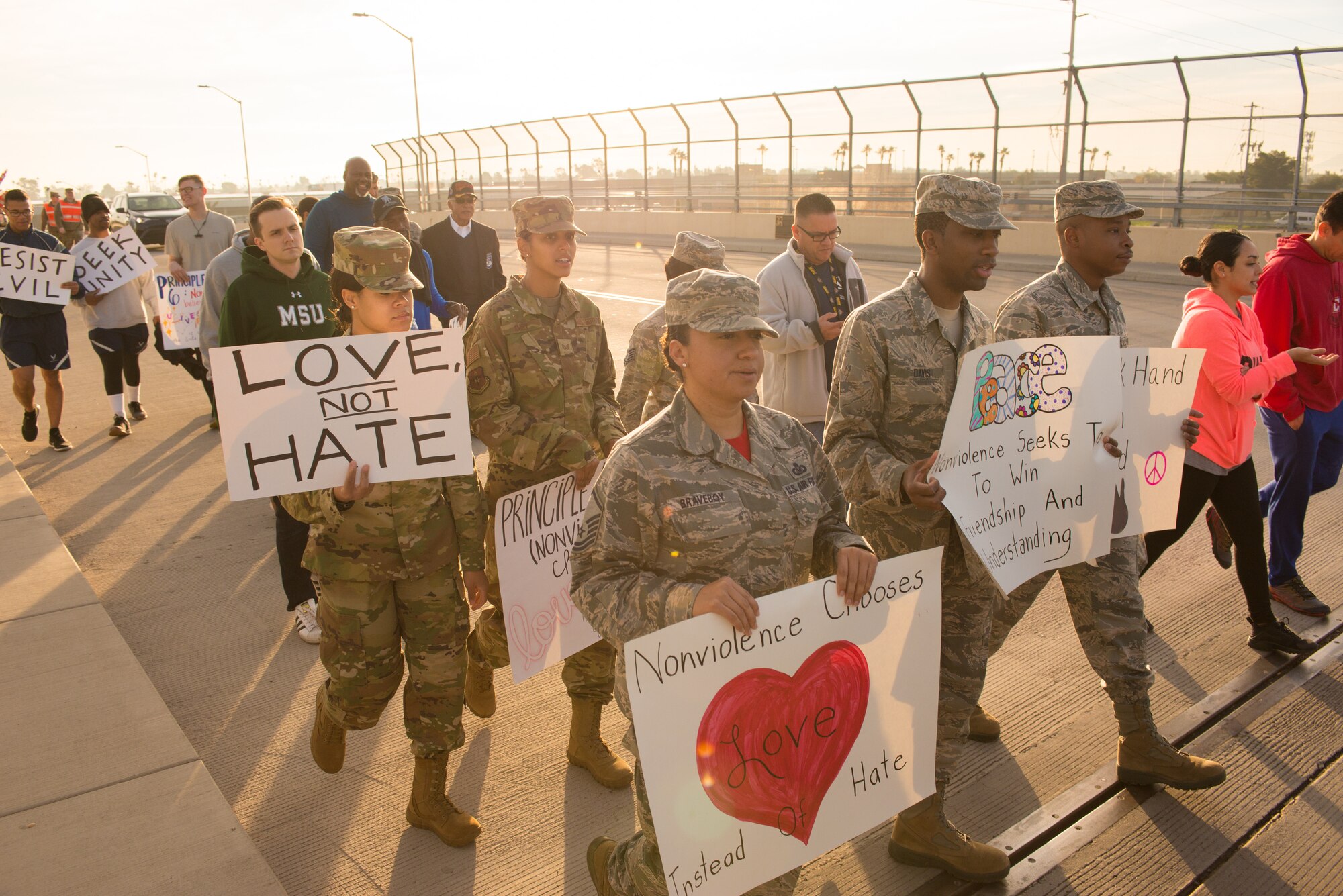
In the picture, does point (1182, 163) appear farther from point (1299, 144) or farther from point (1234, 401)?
point (1234, 401)

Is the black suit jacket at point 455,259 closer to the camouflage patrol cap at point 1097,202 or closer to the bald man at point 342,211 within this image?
the bald man at point 342,211

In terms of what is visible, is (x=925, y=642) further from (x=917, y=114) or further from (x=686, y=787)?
(x=917, y=114)

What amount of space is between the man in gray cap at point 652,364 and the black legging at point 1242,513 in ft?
7.85

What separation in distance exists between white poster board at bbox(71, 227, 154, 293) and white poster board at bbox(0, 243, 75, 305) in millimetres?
171

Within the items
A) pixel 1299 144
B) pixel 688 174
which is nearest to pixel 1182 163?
pixel 1299 144

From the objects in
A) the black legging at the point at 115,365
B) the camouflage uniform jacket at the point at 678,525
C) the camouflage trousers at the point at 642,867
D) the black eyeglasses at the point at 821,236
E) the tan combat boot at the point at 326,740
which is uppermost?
the black eyeglasses at the point at 821,236

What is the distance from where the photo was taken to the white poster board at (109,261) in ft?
28.1

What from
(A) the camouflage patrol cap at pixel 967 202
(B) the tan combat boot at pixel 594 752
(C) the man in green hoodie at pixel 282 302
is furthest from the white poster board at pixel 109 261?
(A) the camouflage patrol cap at pixel 967 202

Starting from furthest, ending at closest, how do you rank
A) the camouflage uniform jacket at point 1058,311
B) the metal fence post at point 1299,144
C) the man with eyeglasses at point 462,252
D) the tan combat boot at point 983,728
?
the metal fence post at point 1299,144 → the man with eyeglasses at point 462,252 → the tan combat boot at point 983,728 → the camouflage uniform jacket at point 1058,311

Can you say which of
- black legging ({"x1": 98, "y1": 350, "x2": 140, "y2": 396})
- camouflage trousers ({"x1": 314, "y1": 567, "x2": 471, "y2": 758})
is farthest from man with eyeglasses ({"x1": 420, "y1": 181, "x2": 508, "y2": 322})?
camouflage trousers ({"x1": 314, "y1": 567, "x2": 471, "y2": 758})

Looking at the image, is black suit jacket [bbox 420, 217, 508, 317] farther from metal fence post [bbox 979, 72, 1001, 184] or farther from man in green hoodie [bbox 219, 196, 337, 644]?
metal fence post [bbox 979, 72, 1001, 184]

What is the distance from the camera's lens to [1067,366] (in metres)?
3.53

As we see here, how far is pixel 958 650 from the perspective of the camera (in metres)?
3.38

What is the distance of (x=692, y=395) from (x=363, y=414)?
1302mm
